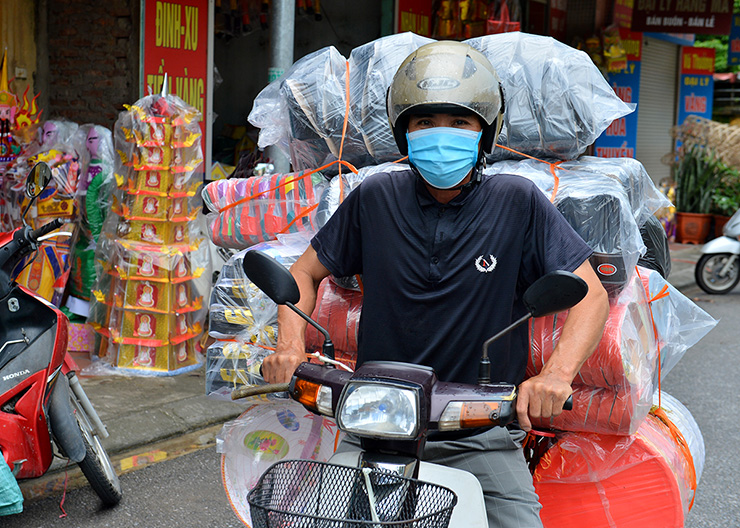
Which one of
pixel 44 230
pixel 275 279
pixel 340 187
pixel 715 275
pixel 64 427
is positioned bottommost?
pixel 715 275

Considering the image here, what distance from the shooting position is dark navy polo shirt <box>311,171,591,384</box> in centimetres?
204

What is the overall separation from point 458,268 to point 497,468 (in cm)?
51

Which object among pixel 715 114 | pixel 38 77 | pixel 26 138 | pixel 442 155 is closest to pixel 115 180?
pixel 26 138

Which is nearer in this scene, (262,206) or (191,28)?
(262,206)

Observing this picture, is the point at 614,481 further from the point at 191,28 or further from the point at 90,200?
the point at 191,28

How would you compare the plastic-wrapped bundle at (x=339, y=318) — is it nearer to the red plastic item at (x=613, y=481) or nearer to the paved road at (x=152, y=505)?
the red plastic item at (x=613, y=481)

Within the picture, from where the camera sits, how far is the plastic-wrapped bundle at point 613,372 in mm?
2316

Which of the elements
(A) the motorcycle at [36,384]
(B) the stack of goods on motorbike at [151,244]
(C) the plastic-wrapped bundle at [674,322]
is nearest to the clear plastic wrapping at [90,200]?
(B) the stack of goods on motorbike at [151,244]

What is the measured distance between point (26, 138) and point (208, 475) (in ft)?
9.18

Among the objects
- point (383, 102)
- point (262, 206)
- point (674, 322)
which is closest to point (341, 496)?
point (674, 322)

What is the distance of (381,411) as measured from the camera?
5.14 ft

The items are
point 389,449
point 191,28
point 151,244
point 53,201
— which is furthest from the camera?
point 191,28

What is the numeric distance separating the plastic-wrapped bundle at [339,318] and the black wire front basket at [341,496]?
107 centimetres

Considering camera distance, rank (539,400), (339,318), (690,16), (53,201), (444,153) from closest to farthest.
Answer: (539,400) → (444,153) → (339,318) → (53,201) → (690,16)
